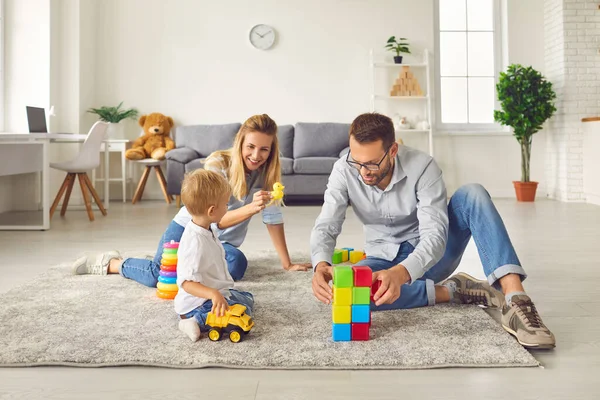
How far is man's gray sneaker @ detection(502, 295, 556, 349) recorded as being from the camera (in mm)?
1758

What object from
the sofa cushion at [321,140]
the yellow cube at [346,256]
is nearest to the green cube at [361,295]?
the yellow cube at [346,256]

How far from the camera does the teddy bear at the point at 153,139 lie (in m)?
6.73

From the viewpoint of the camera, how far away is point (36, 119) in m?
5.28

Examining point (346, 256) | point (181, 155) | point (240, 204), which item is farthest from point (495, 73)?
point (240, 204)

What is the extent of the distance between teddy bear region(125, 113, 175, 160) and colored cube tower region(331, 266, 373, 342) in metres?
5.20

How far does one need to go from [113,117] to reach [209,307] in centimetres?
537

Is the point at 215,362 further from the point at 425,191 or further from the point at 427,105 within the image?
the point at 427,105

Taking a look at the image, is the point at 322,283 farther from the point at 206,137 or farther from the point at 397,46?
the point at 397,46

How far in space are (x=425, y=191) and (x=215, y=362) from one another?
867 millimetres

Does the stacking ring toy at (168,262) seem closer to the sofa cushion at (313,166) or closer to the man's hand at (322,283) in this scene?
the man's hand at (322,283)

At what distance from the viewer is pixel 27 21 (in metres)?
6.02

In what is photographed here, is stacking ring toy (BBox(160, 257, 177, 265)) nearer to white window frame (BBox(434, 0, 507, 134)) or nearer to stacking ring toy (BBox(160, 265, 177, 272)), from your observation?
stacking ring toy (BBox(160, 265, 177, 272))

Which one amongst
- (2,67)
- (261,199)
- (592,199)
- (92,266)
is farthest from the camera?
(592,199)

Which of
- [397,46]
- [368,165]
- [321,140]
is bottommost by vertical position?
[368,165]
